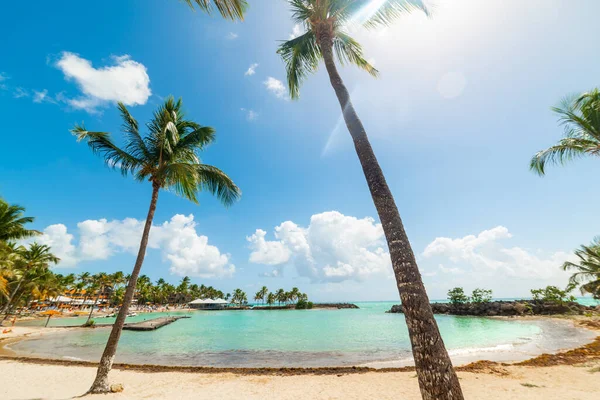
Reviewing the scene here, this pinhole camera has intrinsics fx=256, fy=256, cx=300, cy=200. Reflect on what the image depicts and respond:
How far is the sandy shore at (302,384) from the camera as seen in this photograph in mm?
8000

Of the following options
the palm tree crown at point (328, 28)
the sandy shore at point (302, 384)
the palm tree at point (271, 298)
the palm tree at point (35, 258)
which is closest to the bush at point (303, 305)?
the palm tree at point (271, 298)

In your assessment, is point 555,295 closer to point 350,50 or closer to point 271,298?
point 350,50

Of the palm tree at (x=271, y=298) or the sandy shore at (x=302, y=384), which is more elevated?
the palm tree at (x=271, y=298)

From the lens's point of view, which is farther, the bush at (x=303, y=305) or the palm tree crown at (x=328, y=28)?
the bush at (x=303, y=305)

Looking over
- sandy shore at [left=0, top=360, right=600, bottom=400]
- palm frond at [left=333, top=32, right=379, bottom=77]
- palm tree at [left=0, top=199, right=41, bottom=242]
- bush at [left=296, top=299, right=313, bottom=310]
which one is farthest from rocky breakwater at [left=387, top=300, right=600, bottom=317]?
palm tree at [left=0, top=199, right=41, bottom=242]

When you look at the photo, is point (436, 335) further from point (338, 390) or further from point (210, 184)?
point (210, 184)

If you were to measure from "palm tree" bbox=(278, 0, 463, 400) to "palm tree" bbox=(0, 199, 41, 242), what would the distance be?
24.3 m

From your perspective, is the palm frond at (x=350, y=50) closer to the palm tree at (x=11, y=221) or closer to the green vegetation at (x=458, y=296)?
the palm tree at (x=11, y=221)

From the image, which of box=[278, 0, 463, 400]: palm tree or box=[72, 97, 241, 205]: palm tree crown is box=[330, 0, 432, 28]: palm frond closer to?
box=[278, 0, 463, 400]: palm tree

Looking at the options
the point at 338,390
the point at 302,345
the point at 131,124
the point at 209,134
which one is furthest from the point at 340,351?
the point at 131,124

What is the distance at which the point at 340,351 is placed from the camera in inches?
692

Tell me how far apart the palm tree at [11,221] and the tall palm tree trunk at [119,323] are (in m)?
19.0

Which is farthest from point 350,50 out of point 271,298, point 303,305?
point 271,298

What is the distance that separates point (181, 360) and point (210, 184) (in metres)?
11.6
